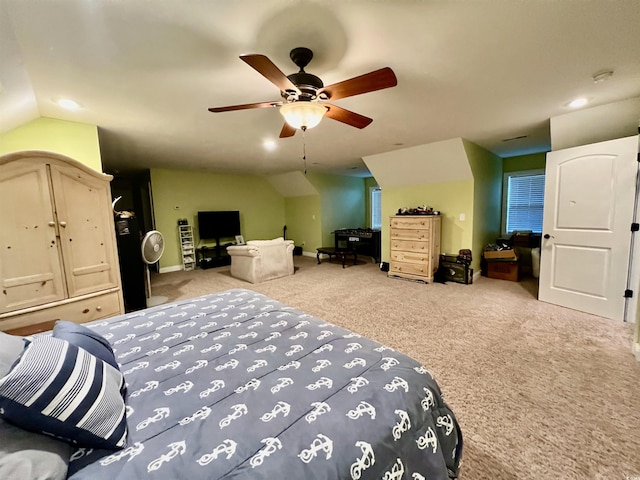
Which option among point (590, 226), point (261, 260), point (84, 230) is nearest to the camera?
point (84, 230)

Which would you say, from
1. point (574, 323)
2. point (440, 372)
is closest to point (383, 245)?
point (574, 323)

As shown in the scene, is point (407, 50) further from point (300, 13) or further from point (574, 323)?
point (574, 323)

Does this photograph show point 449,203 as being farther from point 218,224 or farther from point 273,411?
point 218,224

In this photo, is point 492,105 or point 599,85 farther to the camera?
point 492,105

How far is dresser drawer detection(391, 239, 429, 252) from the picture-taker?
4.62m

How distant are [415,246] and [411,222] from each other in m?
0.44

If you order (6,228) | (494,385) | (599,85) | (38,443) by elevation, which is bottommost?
(494,385)

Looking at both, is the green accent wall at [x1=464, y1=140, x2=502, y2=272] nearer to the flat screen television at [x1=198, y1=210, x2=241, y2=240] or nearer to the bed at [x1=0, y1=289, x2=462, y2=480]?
the bed at [x1=0, y1=289, x2=462, y2=480]

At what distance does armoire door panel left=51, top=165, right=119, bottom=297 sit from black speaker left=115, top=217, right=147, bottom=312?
73 cm

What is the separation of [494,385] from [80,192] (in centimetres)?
404

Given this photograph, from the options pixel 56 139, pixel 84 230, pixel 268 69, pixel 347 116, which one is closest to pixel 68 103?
pixel 56 139

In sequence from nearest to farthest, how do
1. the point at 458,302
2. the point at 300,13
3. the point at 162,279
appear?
the point at 300,13 → the point at 458,302 → the point at 162,279

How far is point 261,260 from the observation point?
4.96m

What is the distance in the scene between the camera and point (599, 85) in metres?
2.41
